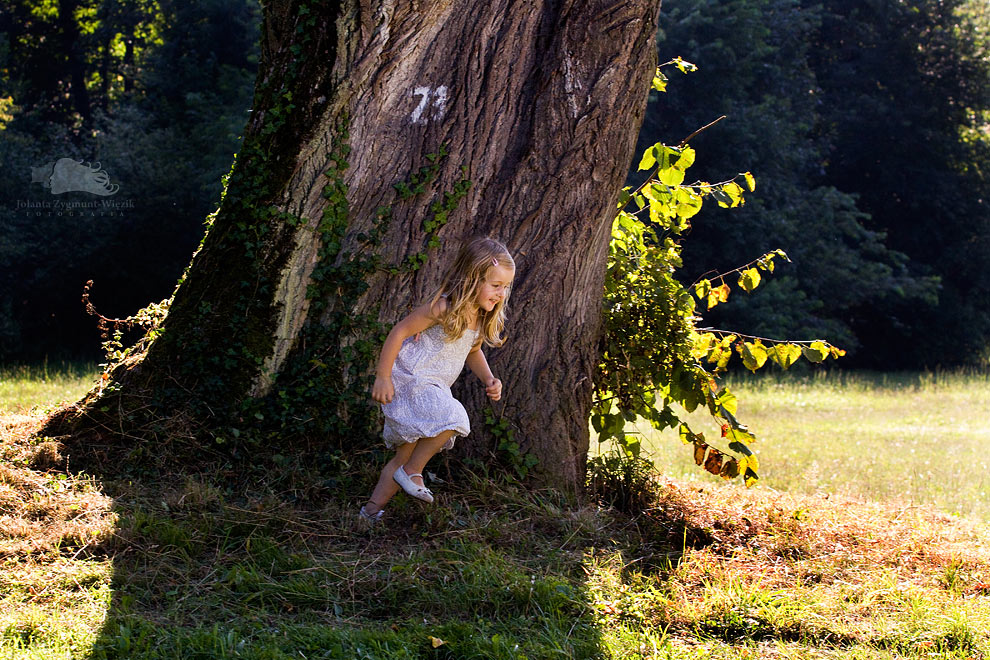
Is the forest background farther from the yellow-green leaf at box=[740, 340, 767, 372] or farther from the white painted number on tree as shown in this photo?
the yellow-green leaf at box=[740, 340, 767, 372]

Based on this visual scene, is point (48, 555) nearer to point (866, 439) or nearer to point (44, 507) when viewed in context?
point (44, 507)

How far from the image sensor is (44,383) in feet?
41.7

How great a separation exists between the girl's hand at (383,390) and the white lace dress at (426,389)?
188mm

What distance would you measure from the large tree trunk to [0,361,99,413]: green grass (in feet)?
13.6

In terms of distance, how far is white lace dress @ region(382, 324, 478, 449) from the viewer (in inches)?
191

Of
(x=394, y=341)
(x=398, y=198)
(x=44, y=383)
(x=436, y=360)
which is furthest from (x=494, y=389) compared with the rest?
(x=44, y=383)

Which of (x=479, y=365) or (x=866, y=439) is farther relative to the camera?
(x=866, y=439)

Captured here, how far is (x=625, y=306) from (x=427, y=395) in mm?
1886

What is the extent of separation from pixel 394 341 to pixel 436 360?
354 mm

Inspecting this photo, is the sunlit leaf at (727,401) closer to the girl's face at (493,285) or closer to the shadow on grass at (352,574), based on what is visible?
the shadow on grass at (352,574)

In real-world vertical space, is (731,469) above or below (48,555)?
above

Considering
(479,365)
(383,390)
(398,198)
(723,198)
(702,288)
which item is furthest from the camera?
(702,288)

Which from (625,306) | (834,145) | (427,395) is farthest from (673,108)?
(427,395)

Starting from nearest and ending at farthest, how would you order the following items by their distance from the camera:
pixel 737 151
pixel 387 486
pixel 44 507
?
pixel 44 507, pixel 387 486, pixel 737 151
